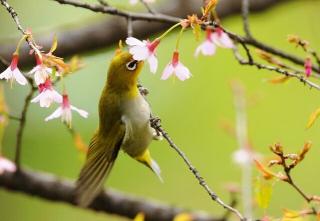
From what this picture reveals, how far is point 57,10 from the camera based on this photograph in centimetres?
745

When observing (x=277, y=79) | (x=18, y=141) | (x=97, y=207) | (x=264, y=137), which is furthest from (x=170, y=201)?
(x=277, y=79)

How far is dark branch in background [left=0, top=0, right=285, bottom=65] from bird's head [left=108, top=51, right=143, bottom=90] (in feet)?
5.41

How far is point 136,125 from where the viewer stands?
2.68m

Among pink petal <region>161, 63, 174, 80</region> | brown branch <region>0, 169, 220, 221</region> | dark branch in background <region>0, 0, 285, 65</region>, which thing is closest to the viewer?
pink petal <region>161, 63, 174, 80</region>

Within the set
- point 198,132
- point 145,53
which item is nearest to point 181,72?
point 145,53

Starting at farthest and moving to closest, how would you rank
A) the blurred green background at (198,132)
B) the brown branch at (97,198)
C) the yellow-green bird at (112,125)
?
the blurred green background at (198,132)
the brown branch at (97,198)
the yellow-green bird at (112,125)

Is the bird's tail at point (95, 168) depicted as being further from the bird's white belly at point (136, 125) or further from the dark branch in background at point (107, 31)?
the dark branch in background at point (107, 31)

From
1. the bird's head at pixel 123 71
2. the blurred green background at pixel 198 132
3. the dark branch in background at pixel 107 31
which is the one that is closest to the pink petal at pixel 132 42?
the bird's head at pixel 123 71

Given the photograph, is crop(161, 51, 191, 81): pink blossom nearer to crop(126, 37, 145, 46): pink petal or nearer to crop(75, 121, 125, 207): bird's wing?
crop(126, 37, 145, 46): pink petal

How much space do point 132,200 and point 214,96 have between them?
3.04 m

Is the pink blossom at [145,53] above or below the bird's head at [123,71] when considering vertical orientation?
below

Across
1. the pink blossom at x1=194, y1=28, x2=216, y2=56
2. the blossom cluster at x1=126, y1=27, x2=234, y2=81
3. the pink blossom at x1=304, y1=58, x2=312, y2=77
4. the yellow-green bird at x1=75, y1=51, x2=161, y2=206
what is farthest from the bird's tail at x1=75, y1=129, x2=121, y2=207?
the pink blossom at x1=304, y1=58, x2=312, y2=77

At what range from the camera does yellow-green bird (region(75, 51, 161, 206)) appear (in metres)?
2.54

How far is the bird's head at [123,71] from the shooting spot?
2398 millimetres
